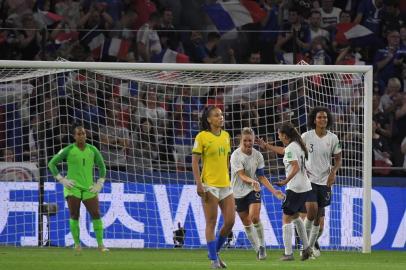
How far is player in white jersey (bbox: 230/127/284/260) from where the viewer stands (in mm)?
17766

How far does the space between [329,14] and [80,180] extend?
798 centimetres

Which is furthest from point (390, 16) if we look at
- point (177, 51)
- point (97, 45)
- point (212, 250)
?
point (212, 250)

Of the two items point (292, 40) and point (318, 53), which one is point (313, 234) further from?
point (318, 53)

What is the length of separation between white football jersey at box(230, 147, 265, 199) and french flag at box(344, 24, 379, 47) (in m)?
7.72

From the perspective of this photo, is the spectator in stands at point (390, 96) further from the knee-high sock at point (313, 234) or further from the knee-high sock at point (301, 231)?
the knee-high sock at point (301, 231)

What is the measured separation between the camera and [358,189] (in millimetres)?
21359

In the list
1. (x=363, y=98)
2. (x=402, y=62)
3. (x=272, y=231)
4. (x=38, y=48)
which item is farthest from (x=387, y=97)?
(x=38, y=48)

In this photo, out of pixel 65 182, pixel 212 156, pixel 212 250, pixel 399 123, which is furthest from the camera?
pixel 399 123

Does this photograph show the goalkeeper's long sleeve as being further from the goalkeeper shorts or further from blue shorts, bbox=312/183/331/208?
blue shorts, bbox=312/183/331/208

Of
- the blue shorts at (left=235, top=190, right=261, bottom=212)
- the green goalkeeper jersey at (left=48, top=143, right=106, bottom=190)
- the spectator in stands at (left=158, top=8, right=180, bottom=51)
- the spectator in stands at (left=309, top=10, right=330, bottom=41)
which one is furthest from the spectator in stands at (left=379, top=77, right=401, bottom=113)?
the green goalkeeper jersey at (left=48, top=143, right=106, bottom=190)

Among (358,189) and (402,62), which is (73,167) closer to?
(358,189)

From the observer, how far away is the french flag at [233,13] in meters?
24.8

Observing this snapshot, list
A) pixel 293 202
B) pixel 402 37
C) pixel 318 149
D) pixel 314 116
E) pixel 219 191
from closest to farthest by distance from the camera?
pixel 219 191 → pixel 293 202 → pixel 314 116 → pixel 318 149 → pixel 402 37

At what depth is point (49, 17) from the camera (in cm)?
2442
